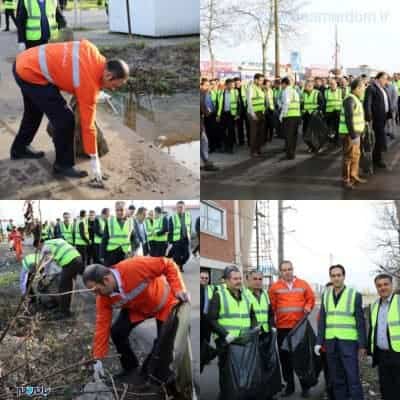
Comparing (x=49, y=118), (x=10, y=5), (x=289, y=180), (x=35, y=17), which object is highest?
(x=10, y=5)

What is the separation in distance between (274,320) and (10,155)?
2.36 m

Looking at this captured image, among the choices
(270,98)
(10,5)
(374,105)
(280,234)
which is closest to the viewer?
(10,5)

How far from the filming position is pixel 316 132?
677cm

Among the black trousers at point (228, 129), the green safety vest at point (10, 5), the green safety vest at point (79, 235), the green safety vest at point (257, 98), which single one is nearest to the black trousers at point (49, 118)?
the green safety vest at point (79, 235)

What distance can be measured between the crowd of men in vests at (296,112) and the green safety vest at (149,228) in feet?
2.64

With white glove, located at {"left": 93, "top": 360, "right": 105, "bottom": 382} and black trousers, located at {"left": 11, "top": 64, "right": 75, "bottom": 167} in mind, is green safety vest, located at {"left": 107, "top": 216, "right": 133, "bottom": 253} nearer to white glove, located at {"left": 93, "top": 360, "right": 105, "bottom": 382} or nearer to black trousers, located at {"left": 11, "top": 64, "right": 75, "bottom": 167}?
black trousers, located at {"left": 11, "top": 64, "right": 75, "bottom": 167}

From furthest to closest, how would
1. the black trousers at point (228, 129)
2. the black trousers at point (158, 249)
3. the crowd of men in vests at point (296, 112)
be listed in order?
the black trousers at point (228, 129) → the crowd of men in vests at point (296, 112) → the black trousers at point (158, 249)

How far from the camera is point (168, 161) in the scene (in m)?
4.84

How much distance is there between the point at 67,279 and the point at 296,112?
3340 mm

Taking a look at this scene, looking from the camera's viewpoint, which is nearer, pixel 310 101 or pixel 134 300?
pixel 134 300

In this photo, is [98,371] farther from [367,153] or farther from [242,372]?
[367,153]

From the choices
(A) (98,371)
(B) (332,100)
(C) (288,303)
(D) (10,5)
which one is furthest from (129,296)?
(B) (332,100)

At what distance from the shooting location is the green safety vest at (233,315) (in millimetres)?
4418

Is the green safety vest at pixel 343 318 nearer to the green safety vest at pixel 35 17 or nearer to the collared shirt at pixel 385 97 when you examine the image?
the collared shirt at pixel 385 97
